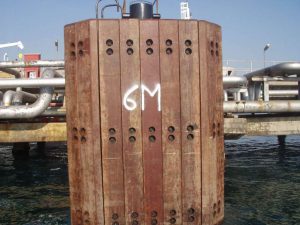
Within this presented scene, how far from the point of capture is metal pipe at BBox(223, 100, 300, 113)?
7.88 meters

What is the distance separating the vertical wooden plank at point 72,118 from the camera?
4156 mm

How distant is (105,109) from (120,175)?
83 cm

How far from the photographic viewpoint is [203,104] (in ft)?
13.7

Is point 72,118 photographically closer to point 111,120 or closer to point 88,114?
point 88,114

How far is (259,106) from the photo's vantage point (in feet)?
26.4

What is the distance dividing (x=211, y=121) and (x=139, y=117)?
0.94 m

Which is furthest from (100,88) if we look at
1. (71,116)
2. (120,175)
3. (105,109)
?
(120,175)

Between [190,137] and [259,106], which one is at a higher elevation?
[259,106]

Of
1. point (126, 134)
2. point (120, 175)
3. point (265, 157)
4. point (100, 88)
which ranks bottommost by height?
point (265, 157)

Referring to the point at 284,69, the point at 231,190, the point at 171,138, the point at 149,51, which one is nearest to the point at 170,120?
the point at 171,138

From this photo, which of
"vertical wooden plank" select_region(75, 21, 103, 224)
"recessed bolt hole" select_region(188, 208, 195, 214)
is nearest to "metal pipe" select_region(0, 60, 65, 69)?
"vertical wooden plank" select_region(75, 21, 103, 224)

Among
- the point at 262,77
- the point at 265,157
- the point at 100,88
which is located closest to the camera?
the point at 100,88

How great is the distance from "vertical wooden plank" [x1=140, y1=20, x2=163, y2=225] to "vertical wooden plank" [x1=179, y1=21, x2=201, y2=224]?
31cm

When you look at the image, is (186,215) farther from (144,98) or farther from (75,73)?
(75,73)
